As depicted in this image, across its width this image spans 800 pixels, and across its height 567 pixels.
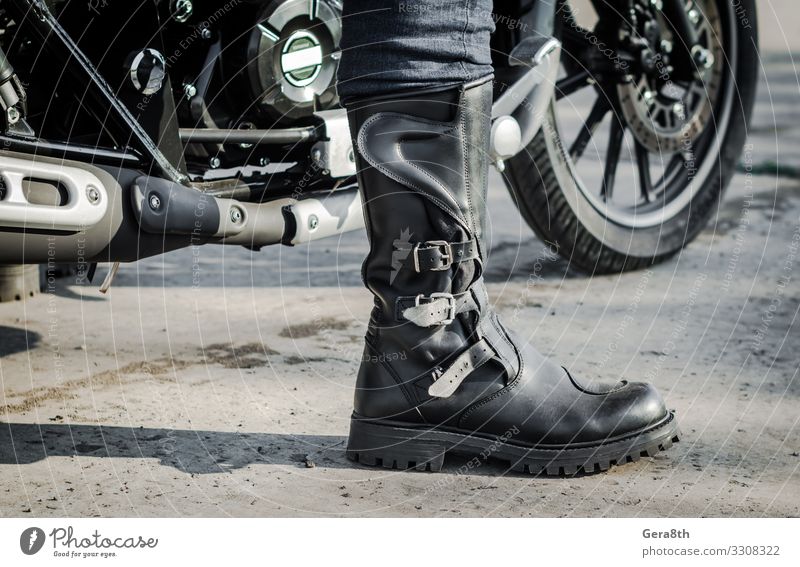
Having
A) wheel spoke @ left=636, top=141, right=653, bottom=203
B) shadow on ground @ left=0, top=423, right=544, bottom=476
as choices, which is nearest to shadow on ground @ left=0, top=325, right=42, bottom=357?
shadow on ground @ left=0, top=423, right=544, bottom=476

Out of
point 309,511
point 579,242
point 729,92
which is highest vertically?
point 729,92

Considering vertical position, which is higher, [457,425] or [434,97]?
[434,97]

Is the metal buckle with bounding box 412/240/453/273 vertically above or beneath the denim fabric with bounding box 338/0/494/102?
beneath

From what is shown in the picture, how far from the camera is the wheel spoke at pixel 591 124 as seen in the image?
7.84 feet

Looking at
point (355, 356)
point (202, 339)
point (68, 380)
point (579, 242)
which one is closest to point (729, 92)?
point (579, 242)

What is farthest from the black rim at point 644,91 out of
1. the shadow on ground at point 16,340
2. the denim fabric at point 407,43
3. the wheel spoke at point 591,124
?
the shadow on ground at point 16,340

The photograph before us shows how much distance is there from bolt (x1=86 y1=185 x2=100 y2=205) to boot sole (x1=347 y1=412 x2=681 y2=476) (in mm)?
423

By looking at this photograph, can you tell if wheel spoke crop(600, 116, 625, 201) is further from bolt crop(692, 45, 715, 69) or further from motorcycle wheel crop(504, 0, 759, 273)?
bolt crop(692, 45, 715, 69)

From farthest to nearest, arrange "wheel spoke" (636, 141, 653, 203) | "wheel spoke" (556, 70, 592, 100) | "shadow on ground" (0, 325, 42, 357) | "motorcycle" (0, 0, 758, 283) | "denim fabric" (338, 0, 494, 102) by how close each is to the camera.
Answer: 1. "wheel spoke" (636, 141, 653, 203)
2. "wheel spoke" (556, 70, 592, 100)
3. "shadow on ground" (0, 325, 42, 357)
4. "motorcycle" (0, 0, 758, 283)
5. "denim fabric" (338, 0, 494, 102)

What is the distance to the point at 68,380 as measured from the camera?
5.42 ft

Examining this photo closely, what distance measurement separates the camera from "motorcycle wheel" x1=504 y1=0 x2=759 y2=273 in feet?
7.25

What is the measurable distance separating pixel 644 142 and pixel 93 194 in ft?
4.78
